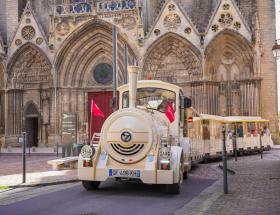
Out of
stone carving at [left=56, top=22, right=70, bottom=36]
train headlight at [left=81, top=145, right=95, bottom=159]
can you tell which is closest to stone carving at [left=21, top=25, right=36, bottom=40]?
stone carving at [left=56, top=22, right=70, bottom=36]

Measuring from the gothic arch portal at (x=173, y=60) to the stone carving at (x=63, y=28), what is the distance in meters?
5.60

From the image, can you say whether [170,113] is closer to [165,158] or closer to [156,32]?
[165,158]

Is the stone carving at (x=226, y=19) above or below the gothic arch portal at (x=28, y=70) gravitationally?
above

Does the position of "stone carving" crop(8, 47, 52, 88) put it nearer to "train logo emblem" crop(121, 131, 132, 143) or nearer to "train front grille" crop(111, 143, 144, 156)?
"train front grille" crop(111, 143, 144, 156)

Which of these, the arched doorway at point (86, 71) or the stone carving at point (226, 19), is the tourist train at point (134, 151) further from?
the arched doorway at point (86, 71)

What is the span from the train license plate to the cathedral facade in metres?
14.9

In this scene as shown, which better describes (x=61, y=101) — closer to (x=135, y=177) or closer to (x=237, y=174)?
(x=237, y=174)

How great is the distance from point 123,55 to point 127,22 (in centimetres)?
207

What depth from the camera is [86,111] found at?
92.0ft

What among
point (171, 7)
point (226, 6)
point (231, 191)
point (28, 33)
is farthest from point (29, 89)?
point (231, 191)

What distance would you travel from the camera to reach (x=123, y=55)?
2673cm

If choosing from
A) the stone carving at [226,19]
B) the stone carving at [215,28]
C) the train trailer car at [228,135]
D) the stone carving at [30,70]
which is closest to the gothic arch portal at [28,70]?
the stone carving at [30,70]

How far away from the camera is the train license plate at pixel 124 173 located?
28.9 ft

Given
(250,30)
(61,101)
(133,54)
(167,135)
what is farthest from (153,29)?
(167,135)
